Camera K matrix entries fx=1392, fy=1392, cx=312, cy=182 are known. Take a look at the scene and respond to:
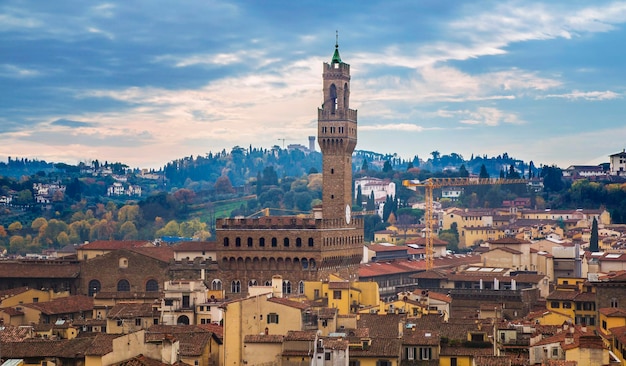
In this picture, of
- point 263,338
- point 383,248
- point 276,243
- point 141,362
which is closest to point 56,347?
point 263,338

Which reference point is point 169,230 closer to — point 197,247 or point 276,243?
point 197,247

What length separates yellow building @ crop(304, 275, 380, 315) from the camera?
198 feet

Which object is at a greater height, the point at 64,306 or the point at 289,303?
the point at 289,303

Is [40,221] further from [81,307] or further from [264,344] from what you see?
[264,344]

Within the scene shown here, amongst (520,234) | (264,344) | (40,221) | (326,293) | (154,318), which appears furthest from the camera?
(40,221)

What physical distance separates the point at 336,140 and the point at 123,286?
52.2 feet

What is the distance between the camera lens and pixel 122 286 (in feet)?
251

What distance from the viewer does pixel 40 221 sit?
545 feet

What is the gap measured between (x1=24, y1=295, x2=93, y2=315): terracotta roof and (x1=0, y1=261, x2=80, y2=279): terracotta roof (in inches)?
353

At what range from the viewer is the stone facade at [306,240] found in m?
77.2

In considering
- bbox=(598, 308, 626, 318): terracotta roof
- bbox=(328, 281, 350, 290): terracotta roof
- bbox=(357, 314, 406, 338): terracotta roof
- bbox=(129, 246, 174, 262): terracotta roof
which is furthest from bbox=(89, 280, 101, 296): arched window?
bbox=(598, 308, 626, 318): terracotta roof

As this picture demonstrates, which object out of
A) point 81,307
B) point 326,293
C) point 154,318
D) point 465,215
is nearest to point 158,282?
point 81,307

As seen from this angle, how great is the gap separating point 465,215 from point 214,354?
10791 cm

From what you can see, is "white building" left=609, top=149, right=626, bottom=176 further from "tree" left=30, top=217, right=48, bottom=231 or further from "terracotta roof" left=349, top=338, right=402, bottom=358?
"terracotta roof" left=349, top=338, right=402, bottom=358
